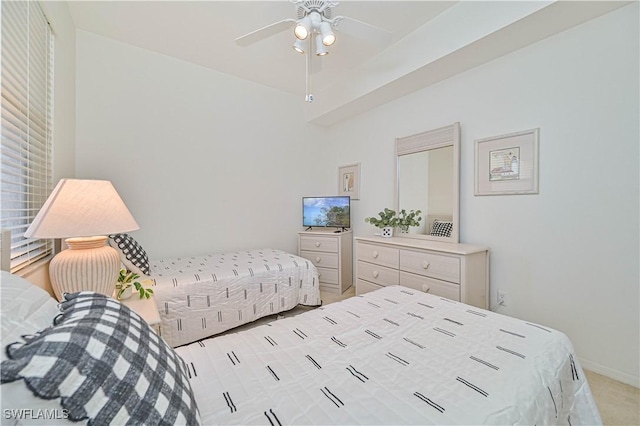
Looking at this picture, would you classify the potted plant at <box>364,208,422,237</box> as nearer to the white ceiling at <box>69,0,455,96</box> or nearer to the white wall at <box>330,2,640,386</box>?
the white wall at <box>330,2,640,386</box>

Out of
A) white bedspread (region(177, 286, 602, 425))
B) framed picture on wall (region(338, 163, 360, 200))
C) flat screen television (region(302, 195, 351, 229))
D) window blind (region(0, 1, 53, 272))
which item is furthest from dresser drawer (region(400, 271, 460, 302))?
window blind (region(0, 1, 53, 272))

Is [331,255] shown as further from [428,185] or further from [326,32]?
[326,32]

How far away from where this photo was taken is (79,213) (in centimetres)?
A: 126

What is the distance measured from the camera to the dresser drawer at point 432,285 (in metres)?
2.15

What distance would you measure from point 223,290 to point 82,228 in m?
1.21

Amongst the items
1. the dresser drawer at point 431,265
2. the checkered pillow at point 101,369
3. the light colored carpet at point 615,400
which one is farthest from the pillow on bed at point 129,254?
the light colored carpet at point 615,400

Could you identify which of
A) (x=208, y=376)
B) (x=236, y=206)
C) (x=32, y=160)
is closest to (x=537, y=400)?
(x=208, y=376)

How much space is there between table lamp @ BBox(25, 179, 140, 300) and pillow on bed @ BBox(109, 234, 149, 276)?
0.71m

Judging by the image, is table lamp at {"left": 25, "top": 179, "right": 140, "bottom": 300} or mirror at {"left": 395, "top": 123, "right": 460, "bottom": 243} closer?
table lamp at {"left": 25, "top": 179, "right": 140, "bottom": 300}

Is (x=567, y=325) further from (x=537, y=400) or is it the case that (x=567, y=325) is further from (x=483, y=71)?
(x=483, y=71)

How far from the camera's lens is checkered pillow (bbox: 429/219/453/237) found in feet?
8.57

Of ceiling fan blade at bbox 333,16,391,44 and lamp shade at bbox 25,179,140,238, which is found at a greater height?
ceiling fan blade at bbox 333,16,391,44

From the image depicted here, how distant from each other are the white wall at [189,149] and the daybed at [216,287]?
0.52 m

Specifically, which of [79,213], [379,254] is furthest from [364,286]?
[79,213]
